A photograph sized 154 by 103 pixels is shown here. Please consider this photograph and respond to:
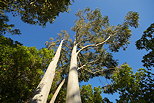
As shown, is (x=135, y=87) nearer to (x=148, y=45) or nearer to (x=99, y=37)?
(x=148, y=45)

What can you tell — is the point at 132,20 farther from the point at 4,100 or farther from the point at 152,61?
the point at 4,100

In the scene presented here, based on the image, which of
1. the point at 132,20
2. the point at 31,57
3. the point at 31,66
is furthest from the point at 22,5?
the point at 132,20

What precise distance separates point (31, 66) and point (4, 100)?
2634 mm

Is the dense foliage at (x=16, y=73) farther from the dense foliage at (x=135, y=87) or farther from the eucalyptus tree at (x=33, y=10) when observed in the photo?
the dense foliage at (x=135, y=87)

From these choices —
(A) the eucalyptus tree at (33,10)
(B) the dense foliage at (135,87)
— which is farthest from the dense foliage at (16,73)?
(B) the dense foliage at (135,87)

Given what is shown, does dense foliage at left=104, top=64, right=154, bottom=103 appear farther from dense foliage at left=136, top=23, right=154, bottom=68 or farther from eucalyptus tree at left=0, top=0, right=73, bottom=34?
eucalyptus tree at left=0, top=0, right=73, bottom=34

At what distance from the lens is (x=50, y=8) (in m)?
5.28

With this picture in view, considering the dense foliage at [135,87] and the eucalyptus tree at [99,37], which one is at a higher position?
the eucalyptus tree at [99,37]

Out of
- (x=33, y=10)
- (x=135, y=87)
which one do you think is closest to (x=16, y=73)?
(x=33, y=10)

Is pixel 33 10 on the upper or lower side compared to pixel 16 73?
upper

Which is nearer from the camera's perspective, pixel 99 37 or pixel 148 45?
pixel 148 45

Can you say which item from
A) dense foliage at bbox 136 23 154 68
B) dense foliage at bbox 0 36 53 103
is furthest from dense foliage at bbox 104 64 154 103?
dense foliage at bbox 0 36 53 103

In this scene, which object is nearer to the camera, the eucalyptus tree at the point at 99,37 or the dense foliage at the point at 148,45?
the dense foliage at the point at 148,45

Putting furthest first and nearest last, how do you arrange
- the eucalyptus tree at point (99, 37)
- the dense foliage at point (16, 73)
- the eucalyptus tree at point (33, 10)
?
the eucalyptus tree at point (99, 37)
the dense foliage at point (16, 73)
the eucalyptus tree at point (33, 10)
